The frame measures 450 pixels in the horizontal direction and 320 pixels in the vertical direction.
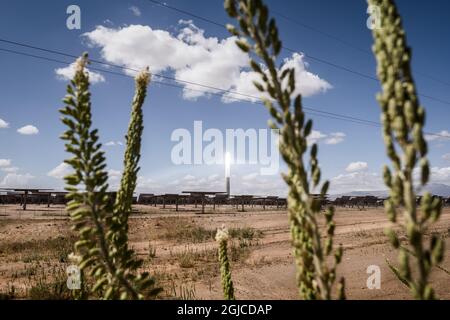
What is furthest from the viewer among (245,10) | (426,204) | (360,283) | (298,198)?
(360,283)

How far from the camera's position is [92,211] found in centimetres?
164

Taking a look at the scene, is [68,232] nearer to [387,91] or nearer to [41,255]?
[41,255]

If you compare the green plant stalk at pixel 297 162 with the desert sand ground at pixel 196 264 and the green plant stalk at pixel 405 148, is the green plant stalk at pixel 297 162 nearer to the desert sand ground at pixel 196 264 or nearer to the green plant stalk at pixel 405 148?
the green plant stalk at pixel 405 148

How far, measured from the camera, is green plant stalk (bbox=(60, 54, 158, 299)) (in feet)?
5.31

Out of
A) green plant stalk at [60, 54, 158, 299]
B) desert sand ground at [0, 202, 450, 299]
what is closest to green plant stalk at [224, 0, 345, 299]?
green plant stalk at [60, 54, 158, 299]

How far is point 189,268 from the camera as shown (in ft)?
40.7

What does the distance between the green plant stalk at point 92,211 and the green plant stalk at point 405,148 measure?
117 cm

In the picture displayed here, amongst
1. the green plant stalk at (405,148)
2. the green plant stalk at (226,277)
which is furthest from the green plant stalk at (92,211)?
the green plant stalk at (405,148)

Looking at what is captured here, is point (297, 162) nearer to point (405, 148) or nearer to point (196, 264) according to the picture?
point (405, 148)

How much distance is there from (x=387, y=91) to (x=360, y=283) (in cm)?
981

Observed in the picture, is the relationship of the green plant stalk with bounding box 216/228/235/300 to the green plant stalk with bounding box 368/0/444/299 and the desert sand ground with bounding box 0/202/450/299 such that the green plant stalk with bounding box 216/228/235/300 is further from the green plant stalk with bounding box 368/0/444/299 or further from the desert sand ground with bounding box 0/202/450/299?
the green plant stalk with bounding box 368/0/444/299

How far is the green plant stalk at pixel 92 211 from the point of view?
162cm

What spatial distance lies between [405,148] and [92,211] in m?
1.38
